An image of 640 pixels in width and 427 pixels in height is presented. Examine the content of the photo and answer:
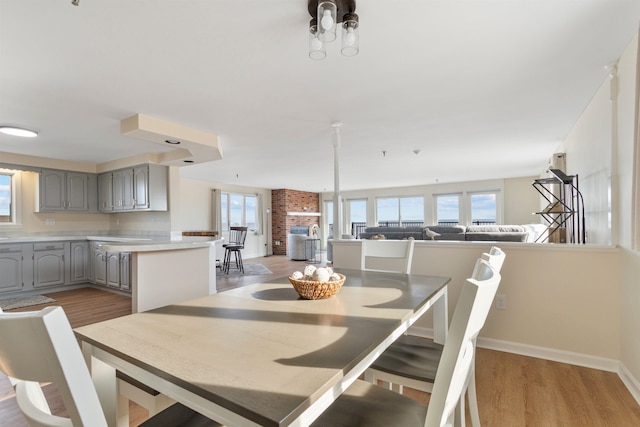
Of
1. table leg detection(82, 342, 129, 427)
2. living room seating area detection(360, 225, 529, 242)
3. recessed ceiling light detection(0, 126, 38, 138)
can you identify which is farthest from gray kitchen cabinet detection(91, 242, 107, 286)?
table leg detection(82, 342, 129, 427)

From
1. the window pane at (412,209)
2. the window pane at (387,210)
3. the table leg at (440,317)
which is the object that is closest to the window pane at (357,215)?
the window pane at (387,210)

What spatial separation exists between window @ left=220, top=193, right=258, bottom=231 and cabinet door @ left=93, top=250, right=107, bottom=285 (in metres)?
3.52

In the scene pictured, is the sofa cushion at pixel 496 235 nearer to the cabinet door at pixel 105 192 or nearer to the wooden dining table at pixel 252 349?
the wooden dining table at pixel 252 349

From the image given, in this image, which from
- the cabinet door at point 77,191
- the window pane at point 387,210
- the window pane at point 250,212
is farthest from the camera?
the window pane at point 387,210

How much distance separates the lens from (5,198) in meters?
4.99

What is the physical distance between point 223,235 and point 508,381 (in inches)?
301

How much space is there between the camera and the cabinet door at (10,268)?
4.44 meters

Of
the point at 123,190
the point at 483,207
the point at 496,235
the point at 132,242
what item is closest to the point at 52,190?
the point at 123,190

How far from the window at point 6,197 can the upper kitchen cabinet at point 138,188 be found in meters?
1.34

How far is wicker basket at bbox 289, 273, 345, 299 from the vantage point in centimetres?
130

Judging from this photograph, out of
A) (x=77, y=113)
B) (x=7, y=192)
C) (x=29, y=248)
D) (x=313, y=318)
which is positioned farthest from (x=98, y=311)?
(x=313, y=318)

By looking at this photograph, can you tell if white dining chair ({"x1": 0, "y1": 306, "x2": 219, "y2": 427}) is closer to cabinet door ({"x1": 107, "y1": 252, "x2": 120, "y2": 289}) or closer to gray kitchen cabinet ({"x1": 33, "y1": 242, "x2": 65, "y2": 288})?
cabinet door ({"x1": 107, "y1": 252, "x2": 120, "y2": 289})

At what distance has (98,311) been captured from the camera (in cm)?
392

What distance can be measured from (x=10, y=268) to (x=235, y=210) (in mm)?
5087
